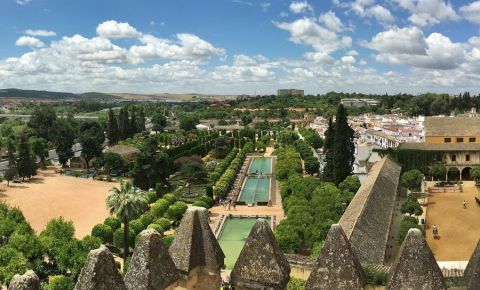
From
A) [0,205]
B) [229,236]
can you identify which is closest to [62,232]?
[0,205]

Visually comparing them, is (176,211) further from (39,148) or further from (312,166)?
(39,148)

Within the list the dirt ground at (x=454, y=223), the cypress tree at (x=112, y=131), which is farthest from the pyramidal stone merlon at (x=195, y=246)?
the cypress tree at (x=112, y=131)

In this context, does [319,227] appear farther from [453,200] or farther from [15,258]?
[453,200]

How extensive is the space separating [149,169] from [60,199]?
32.0ft

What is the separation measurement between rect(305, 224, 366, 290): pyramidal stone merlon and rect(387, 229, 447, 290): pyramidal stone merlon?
52 cm

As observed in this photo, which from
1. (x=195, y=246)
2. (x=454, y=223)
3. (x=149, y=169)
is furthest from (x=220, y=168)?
(x=195, y=246)

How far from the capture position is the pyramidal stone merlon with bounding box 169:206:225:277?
25.0 feet

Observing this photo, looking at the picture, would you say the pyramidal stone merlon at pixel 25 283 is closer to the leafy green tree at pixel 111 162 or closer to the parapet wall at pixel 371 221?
the parapet wall at pixel 371 221

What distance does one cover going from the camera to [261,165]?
78500 millimetres

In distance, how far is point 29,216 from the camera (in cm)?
4175

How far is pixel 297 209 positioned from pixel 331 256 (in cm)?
2795

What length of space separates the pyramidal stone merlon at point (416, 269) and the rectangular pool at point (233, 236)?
22.9 metres

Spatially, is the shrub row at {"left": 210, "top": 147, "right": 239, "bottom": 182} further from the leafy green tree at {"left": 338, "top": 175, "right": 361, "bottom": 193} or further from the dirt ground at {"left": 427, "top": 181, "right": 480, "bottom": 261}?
the dirt ground at {"left": 427, "top": 181, "right": 480, "bottom": 261}

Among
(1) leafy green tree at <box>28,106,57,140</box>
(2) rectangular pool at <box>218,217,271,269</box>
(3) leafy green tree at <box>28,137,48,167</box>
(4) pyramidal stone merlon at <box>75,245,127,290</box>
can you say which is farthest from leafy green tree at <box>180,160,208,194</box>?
(4) pyramidal stone merlon at <box>75,245,127,290</box>
